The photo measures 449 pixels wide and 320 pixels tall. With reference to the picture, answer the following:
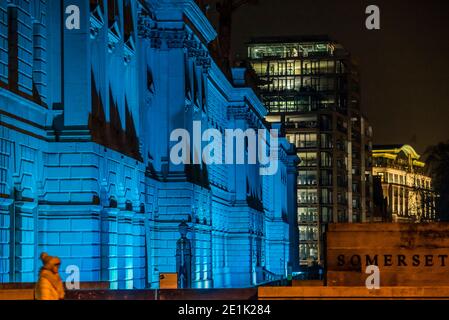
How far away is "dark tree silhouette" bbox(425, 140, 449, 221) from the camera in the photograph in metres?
113

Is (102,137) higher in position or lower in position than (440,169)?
lower

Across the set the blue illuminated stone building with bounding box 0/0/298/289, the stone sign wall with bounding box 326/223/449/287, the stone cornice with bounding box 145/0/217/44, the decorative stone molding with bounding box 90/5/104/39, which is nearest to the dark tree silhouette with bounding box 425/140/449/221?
the blue illuminated stone building with bounding box 0/0/298/289

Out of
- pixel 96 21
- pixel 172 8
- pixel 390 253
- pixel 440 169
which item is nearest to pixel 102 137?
pixel 96 21

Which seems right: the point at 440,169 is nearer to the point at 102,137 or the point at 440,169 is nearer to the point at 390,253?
the point at 102,137

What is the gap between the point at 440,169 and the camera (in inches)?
4751

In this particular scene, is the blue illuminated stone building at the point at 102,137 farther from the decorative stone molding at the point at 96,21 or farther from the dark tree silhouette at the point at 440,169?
the dark tree silhouette at the point at 440,169

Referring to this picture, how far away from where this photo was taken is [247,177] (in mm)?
109625

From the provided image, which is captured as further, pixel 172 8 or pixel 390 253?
pixel 172 8

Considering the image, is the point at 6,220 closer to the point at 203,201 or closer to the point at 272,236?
the point at 203,201

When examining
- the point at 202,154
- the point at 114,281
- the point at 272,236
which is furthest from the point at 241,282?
the point at 114,281

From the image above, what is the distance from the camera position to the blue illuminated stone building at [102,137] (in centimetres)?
4212

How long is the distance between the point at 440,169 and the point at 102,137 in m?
77.4

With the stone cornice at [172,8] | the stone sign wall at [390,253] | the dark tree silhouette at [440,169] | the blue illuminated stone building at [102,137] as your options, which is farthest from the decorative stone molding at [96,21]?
the dark tree silhouette at [440,169]
